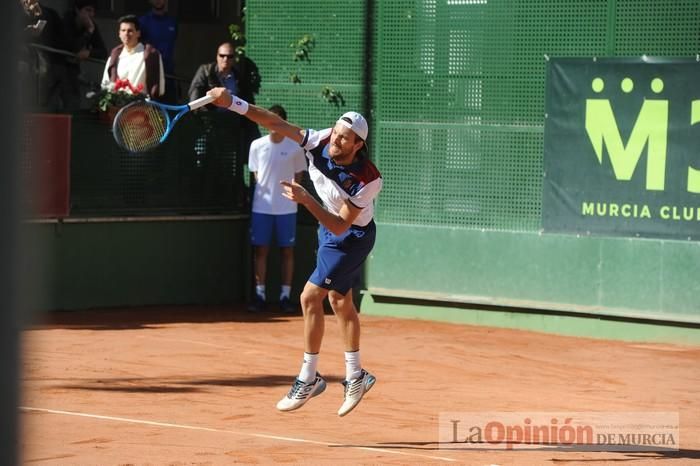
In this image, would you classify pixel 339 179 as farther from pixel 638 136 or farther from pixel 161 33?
pixel 161 33

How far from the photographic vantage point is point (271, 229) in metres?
13.5

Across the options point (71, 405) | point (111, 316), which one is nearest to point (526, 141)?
point (111, 316)

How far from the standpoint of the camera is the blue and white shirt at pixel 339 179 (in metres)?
7.03

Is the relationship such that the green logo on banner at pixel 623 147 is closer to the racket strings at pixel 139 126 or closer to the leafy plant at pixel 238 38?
the leafy plant at pixel 238 38

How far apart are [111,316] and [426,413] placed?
583cm

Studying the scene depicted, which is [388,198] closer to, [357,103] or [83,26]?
[357,103]

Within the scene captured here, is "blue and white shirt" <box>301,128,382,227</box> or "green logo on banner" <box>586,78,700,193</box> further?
"green logo on banner" <box>586,78,700,193</box>

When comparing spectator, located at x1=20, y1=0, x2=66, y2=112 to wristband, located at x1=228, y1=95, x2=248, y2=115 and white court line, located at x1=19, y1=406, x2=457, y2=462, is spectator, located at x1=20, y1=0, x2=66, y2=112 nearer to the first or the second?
white court line, located at x1=19, y1=406, x2=457, y2=462

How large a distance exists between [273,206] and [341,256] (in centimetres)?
616

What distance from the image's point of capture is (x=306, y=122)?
13.8 meters

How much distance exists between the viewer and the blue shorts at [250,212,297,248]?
13.4 metres

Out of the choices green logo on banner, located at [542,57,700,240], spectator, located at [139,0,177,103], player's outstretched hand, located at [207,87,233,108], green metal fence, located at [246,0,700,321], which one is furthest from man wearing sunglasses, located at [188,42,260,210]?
player's outstretched hand, located at [207,87,233,108]

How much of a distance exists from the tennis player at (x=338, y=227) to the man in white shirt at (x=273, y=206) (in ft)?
19.2

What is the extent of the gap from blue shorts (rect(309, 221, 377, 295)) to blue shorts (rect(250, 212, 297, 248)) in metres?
5.97
